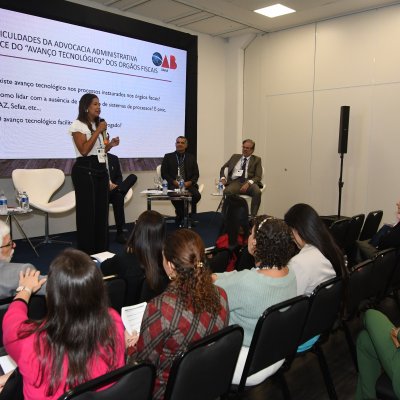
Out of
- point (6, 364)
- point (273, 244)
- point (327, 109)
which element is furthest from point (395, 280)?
point (327, 109)

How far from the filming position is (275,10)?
6129 mm

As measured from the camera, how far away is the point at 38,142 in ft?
16.8

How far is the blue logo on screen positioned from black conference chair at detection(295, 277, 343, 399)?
5.15 meters

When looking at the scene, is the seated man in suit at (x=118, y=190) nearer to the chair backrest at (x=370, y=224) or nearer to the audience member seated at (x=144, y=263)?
the chair backrest at (x=370, y=224)

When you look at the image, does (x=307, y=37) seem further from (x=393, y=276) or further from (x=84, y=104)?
(x=393, y=276)

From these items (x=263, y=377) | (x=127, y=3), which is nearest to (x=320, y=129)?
(x=127, y=3)

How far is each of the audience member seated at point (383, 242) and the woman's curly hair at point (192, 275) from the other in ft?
7.46

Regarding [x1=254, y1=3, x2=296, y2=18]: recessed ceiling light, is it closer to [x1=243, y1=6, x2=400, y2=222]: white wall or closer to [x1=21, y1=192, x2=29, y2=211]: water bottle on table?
[x1=243, y1=6, x2=400, y2=222]: white wall

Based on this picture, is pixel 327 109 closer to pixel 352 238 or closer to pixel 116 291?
pixel 352 238

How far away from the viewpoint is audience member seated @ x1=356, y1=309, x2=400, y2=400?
1707mm

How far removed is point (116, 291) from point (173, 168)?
4.37 metres

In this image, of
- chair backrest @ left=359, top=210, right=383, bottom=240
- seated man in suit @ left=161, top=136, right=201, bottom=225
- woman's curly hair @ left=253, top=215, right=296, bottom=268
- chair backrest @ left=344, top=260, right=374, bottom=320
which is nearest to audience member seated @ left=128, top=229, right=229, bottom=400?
woman's curly hair @ left=253, top=215, right=296, bottom=268

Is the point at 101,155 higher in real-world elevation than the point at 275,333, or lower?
higher

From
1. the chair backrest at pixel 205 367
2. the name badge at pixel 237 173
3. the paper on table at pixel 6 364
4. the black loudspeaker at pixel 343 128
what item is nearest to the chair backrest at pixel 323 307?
the chair backrest at pixel 205 367
